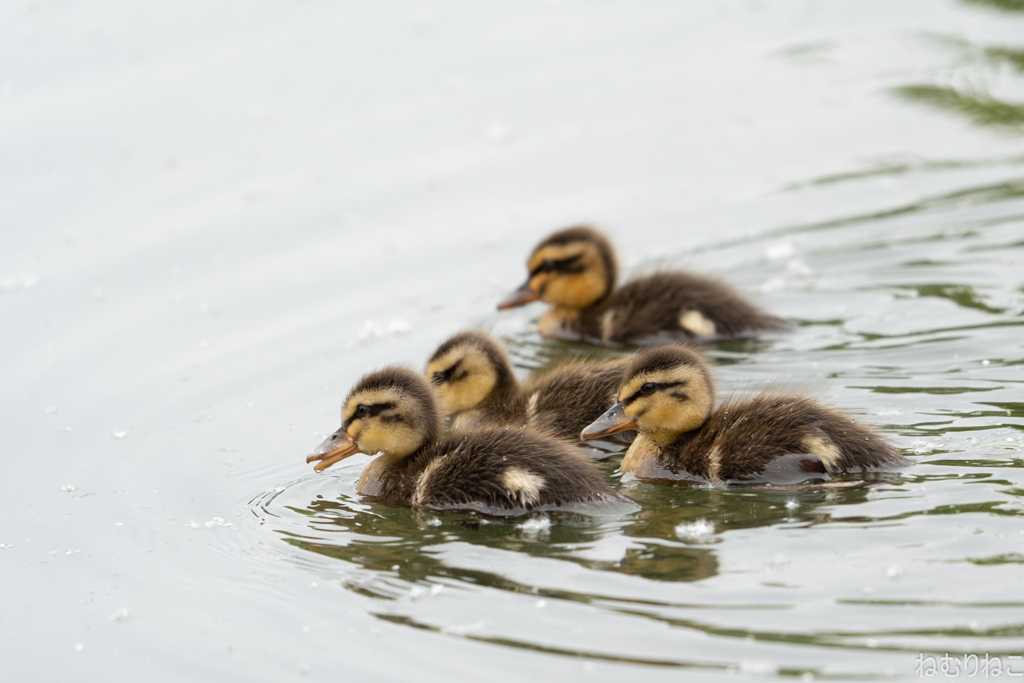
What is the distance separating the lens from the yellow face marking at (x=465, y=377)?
634 centimetres

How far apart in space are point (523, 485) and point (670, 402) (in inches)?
32.6

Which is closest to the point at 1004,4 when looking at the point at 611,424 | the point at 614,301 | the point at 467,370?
the point at 614,301

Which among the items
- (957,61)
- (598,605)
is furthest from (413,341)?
(957,61)

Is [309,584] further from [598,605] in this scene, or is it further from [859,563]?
[859,563]

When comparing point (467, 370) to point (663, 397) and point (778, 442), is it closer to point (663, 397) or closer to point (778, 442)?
point (663, 397)

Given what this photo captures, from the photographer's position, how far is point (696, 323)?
24.9 ft

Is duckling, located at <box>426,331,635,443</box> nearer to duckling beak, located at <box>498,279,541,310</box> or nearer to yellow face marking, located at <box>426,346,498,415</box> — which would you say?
yellow face marking, located at <box>426,346,498,415</box>

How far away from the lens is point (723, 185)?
32.4ft

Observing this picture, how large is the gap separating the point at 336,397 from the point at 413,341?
0.93 m

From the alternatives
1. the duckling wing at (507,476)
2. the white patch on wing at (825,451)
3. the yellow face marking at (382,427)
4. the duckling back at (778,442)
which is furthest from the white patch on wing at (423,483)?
the white patch on wing at (825,451)

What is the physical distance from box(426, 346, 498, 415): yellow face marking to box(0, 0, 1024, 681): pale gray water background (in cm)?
73

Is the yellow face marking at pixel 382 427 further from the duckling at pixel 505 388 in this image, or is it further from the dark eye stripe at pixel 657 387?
the dark eye stripe at pixel 657 387

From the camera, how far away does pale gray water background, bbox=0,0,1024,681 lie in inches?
172

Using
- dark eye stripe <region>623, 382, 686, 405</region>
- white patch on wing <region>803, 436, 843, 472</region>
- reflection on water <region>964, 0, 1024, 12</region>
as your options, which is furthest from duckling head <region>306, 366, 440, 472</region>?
reflection on water <region>964, 0, 1024, 12</region>
